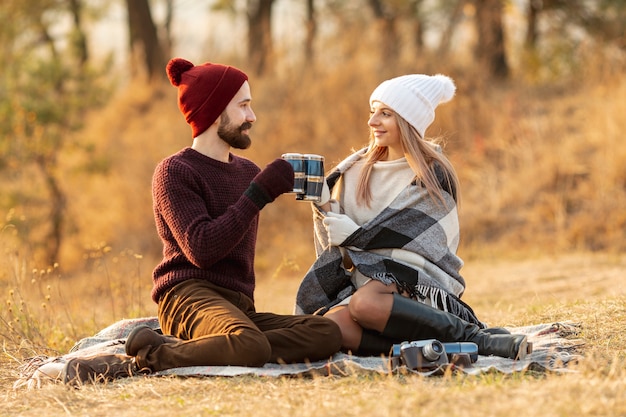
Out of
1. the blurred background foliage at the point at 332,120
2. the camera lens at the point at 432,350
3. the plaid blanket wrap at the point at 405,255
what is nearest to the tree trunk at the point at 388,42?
the blurred background foliage at the point at 332,120

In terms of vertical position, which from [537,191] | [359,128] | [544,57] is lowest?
[537,191]

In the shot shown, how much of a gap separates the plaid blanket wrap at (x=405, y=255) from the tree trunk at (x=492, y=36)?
36.3ft

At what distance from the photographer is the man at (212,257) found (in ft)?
14.0

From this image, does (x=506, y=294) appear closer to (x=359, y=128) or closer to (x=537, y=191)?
(x=537, y=191)

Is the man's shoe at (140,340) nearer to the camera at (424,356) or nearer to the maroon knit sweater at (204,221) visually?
the maroon knit sweater at (204,221)

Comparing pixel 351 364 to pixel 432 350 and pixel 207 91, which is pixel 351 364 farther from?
pixel 207 91

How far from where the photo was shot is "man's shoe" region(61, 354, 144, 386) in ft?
13.9

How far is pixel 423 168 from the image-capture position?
4.90 meters

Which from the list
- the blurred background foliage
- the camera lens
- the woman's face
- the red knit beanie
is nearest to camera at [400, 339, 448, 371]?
the camera lens

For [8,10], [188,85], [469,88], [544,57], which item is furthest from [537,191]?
[8,10]

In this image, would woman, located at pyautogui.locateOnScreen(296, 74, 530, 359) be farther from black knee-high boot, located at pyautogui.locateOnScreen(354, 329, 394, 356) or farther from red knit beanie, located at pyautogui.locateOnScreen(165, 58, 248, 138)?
red knit beanie, located at pyautogui.locateOnScreen(165, 58, 248, 138)

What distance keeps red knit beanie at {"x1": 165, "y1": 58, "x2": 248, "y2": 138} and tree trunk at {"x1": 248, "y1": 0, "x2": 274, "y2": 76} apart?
1107 cm

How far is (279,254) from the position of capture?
1216 cm

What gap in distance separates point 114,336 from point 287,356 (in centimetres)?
126
